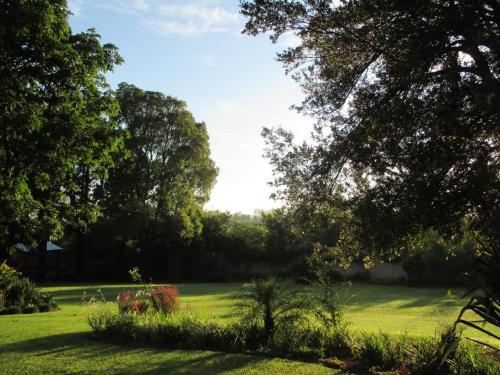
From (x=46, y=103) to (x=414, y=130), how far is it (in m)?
13.5

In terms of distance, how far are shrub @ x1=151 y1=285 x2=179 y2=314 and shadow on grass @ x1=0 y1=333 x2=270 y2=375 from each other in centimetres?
236

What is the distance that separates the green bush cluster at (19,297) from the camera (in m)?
16.5

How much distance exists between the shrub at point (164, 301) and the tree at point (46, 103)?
603cm

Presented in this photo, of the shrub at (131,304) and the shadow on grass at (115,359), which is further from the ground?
the shrub at (131,304)

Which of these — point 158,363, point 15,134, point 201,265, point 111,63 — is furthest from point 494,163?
point 201,265

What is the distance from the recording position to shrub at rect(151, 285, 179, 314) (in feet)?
40.0

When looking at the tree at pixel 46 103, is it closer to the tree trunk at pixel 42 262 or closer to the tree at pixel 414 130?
the tree at pixel 414 130

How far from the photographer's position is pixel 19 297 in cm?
1709

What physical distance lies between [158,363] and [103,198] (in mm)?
35624

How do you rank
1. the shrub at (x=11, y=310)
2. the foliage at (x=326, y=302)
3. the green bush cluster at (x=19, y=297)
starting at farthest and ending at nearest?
the green bush cluster at (x=19, y=297), the shrub at (x=11, y=310), the foliage at (x=326, y=302)

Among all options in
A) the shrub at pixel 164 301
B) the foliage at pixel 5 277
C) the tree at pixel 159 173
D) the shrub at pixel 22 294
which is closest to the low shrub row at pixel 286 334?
the shrub at pixel 164 301

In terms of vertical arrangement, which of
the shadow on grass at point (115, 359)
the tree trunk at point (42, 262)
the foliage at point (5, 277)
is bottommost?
the shadow on grass at point (115, 359)

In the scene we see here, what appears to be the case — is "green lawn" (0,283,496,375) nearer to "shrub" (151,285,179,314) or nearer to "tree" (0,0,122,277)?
"shrub" (151,285,179,314)

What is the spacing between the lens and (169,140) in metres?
42.4
